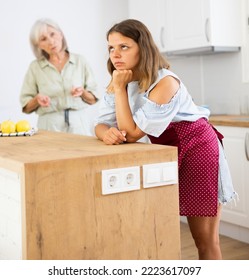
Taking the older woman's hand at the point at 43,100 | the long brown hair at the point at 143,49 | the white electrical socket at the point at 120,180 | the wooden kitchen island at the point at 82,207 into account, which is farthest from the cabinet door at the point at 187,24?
the white electrical socket at the point at 120,180

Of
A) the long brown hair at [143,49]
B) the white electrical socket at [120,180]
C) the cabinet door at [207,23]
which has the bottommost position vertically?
the white electrical socket at [120,180]

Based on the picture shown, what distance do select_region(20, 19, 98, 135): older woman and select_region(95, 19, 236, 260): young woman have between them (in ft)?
7.34

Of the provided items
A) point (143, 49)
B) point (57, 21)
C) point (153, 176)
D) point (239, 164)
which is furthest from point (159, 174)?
point (57, 21)

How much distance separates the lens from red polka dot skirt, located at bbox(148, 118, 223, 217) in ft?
6.90

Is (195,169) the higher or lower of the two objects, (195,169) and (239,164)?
the higher

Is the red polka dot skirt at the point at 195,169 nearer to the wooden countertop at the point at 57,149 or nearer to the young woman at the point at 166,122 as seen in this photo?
the young woman at the point at 166,122

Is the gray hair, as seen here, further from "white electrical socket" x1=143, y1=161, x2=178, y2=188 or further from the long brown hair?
"white electrical socket" x1=143, y1=161, x2=178, y2=188

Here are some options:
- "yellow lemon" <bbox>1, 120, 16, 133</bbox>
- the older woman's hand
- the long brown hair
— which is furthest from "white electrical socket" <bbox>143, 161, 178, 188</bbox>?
the older woman's hand

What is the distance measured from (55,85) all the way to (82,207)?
9.42ft

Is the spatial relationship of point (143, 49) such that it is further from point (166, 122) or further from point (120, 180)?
point (120, 180)

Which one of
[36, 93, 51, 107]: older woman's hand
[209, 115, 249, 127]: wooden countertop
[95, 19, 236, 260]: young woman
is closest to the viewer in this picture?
[95, 19, 236, 260]: young woman

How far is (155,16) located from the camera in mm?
4539

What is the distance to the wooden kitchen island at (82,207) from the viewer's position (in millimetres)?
1637

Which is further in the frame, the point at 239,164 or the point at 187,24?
the point at 187,24
